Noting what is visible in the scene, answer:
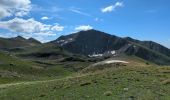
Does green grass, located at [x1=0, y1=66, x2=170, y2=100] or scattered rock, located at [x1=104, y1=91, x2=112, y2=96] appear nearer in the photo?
green grass, located at [x1=0, y1=66, x2=170, y2=100]

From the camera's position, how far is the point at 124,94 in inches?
1224

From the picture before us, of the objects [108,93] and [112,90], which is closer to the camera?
[108,93]

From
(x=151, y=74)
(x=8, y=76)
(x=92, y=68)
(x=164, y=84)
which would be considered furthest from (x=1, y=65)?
(x=164, y=84)

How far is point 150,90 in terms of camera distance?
32625mm

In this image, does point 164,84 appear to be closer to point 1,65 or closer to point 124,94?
point 124,94

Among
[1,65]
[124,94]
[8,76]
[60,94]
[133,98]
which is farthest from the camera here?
[1,65]

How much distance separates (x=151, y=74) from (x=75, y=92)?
13.6m

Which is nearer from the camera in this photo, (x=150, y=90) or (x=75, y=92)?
(x=150, y=90)

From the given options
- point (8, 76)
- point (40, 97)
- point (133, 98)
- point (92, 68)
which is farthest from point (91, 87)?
point (8, 76)

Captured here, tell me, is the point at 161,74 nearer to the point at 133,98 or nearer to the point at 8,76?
the point at 133,98

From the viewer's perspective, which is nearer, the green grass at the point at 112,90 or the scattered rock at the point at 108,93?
the green grass at the point at 112,90

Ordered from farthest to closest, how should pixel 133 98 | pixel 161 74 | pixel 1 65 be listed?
pixel 1 65, pixel 161 74, pixel 133 98

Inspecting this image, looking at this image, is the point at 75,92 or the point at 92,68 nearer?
the point at 75,92

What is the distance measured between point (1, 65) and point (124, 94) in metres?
103
